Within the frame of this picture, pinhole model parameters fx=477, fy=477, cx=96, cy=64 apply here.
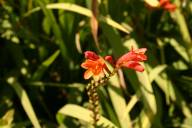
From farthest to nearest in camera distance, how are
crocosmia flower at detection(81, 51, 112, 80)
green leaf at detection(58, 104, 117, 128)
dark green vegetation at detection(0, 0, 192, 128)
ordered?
dark green vegetation at detection(0, 0, 192, 128), green leaf at detection(58, 104, 117, 128), crocosmia flower at detection(81, 51, 112, 80)

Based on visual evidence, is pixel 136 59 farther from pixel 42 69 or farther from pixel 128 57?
pixel 42 69

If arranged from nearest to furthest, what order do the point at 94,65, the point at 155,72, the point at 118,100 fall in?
1. the point at 94,65
2. the point at 118,100
3. the point at 155,72

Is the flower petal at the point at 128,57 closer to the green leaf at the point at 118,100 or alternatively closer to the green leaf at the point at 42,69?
the green leaf at the point at 118,100

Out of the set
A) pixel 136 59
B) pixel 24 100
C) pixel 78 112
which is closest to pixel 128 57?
pixel 136 59

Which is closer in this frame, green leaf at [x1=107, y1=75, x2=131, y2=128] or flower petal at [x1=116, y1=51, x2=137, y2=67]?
flower petal at [x1=116, y1=51, x2=137, y2=67]

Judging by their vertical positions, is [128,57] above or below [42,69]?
below

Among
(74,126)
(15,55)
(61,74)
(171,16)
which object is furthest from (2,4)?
(171,16)

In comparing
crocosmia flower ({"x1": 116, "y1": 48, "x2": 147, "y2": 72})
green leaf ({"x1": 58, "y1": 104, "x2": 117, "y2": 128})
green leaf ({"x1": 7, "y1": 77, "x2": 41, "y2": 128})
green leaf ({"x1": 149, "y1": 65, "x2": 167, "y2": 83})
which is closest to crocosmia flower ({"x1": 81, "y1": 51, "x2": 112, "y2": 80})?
crocosmia flower ({"x1": 116, "y1": 48, "x2": 147, "y2": 72})

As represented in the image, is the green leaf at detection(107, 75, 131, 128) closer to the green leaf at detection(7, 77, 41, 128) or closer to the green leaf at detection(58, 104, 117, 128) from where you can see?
the green leaf at detection(58, 104, 117, 128)
